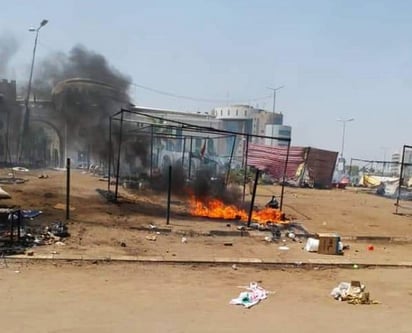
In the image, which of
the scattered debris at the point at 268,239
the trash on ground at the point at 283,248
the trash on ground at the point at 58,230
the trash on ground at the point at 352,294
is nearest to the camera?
the trash on ground at the point at 352,294

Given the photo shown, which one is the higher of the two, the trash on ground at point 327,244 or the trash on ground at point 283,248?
the trash on ground at point 327,244

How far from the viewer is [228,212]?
17.8m

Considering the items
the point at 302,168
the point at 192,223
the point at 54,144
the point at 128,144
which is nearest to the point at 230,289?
the point at 192,223

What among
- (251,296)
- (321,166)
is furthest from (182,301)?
(321,166)

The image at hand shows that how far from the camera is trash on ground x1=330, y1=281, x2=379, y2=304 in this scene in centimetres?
795

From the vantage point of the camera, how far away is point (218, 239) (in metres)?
13.3

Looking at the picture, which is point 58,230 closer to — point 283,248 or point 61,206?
point 61,206

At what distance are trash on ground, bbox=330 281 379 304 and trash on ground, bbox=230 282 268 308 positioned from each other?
108cm

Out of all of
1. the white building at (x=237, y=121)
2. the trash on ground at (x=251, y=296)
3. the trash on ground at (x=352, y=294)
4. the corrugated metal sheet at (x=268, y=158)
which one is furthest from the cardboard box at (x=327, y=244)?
the white building at (x=237, y=121)

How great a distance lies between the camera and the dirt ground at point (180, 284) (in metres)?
6.57

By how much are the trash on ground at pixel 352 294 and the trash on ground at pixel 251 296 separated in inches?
42.4

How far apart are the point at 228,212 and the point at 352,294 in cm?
982

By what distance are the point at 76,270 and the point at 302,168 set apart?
28989 millimetres

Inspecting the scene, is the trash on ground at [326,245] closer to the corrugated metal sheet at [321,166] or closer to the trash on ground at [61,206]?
the trash on ground at [61,206]
